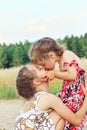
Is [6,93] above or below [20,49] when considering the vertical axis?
below

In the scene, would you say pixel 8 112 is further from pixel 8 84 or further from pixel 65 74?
pixel 65 74

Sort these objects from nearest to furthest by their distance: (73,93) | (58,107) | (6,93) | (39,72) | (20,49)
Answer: (58,107) < (39,72) < (73,93) < (6,93) < (20,49)

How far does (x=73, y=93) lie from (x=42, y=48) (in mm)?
585

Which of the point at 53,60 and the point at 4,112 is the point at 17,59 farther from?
the point at 53,60

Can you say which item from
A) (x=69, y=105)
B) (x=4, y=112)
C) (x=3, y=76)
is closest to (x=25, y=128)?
(x=69, y=105)

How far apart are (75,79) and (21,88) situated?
0.61m

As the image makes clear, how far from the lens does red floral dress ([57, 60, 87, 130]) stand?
5.22m

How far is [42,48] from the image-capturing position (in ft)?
16.9

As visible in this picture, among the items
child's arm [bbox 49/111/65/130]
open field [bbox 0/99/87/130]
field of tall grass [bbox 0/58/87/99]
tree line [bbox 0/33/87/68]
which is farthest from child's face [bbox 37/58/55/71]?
tree line [bbox 0/33/87/68]

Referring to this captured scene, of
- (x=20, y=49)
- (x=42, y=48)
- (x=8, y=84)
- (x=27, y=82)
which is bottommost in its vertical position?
(x=8, y=84)

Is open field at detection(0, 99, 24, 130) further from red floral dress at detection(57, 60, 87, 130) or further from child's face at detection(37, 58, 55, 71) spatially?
child's face at detection(37, 58, 55, 71)

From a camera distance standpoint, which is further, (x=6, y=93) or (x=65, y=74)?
(x=6, y=93)

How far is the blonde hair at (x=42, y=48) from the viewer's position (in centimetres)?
514

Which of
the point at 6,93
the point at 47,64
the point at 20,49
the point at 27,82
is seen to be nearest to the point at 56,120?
the point at 27,82
